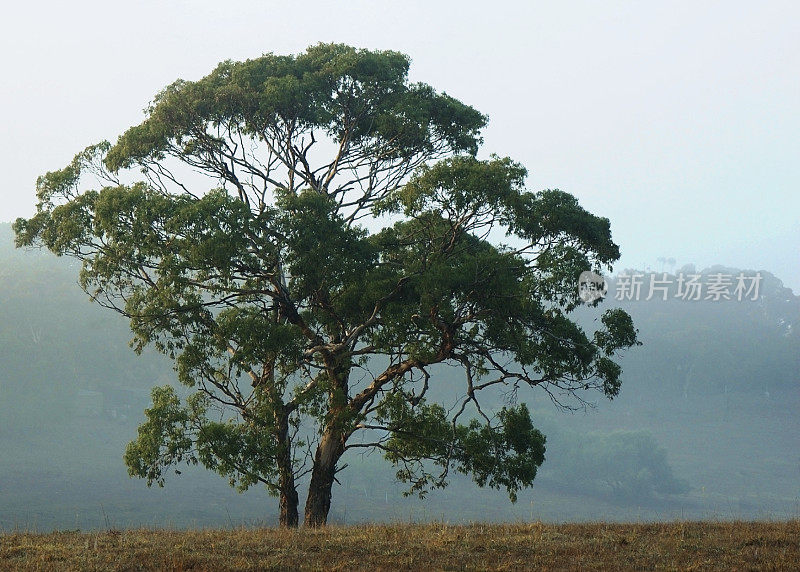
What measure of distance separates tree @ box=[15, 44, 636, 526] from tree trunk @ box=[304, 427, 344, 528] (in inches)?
1.7

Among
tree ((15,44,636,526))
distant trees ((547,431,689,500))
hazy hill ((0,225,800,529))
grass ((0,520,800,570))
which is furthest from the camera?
distant trees ((547,431,689,500))

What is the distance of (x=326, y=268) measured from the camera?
756 inches

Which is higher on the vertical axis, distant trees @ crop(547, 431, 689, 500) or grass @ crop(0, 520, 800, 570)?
grass @ crop(0, 520, 800, 570)

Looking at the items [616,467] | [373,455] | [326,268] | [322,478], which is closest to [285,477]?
[322,478]

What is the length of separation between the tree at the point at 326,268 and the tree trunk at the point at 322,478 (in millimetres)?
43

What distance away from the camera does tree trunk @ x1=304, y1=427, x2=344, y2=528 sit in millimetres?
21438

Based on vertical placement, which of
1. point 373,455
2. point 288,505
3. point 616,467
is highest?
point 288,505

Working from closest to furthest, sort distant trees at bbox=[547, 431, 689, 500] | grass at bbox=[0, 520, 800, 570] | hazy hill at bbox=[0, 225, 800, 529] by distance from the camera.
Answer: grass at bbox=[0, 520, 800, 570] < hazy hill at bbox=[0, 225, 800, 529] < distant trees at bbox=[547, 431, 689, 500]

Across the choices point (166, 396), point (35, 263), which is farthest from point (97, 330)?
point (166, 396)

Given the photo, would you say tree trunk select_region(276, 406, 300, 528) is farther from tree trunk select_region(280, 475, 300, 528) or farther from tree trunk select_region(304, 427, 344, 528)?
tree trunk select_region(304, 427, 344, 528)

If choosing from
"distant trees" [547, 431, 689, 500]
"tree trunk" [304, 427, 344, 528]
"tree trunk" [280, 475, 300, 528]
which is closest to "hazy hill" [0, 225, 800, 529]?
"distant trees" [547, 431, 689, 500]

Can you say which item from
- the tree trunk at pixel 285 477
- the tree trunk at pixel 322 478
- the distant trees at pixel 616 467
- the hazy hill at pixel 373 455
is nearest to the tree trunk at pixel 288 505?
the tree trunk at pixel 285 477

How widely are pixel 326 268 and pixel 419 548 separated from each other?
7.51 m

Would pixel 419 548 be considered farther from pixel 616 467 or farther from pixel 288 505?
pixel 616 467
